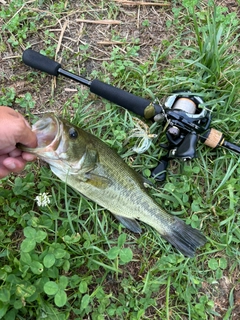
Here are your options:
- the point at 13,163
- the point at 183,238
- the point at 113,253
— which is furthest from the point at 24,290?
the point at 183,238

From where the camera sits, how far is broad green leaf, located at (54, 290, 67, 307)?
9.39 feet

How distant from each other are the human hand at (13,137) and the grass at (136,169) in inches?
18.6

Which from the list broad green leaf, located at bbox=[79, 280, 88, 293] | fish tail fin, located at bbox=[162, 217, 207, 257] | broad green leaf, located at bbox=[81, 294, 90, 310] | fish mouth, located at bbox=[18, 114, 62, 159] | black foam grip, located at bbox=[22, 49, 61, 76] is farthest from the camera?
black foam grip, located at bbox=[22, 49, 61, 76]

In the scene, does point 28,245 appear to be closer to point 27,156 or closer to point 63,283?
point 63,283

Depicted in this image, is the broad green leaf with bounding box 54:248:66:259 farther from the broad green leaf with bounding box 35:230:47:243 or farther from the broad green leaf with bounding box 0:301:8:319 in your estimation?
the broad green leaf with bounding box 0:301:8:319

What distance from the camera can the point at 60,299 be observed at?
9.43 ft

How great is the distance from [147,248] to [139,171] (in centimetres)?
74

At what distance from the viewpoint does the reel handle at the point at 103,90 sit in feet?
11.3

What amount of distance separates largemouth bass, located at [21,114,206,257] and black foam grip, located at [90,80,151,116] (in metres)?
0.50

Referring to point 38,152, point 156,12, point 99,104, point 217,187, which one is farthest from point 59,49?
point 217,187

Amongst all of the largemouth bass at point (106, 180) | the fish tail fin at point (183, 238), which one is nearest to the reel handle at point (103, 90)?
the largemouth bass at point (106, 180)

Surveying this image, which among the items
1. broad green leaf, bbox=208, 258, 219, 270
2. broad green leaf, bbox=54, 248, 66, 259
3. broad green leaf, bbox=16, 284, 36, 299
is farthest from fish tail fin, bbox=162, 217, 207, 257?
broad green leaf, bbox=16, 284, 36, 299

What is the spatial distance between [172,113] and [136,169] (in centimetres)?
66

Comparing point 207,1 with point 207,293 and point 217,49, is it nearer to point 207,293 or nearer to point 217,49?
point 217,49
